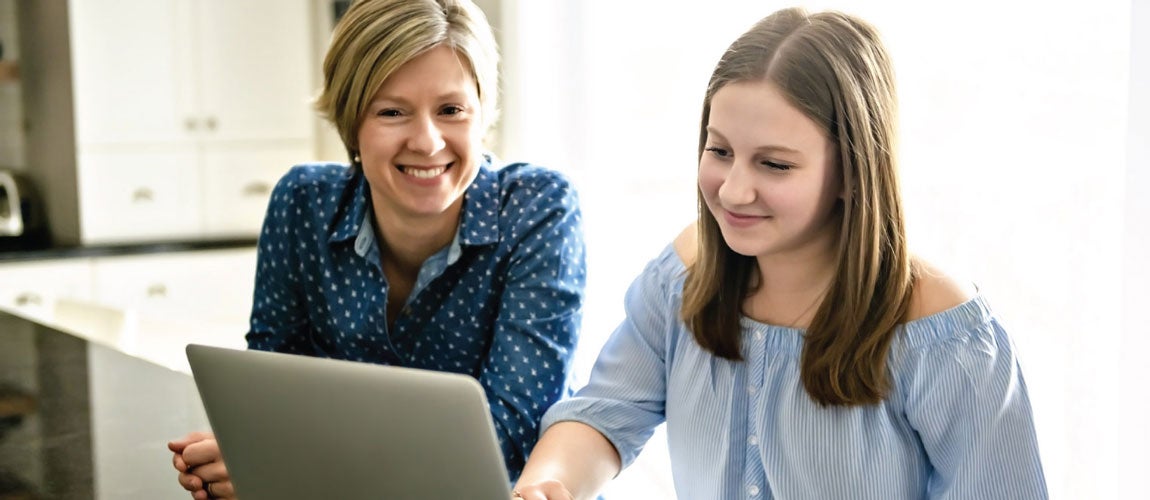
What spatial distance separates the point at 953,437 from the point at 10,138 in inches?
152

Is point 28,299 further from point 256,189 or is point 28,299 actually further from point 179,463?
point 179,463

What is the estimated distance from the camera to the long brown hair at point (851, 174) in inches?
47.7

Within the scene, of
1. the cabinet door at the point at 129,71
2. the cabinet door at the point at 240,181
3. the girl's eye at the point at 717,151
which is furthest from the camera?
the cabinet door at the point at 240,181

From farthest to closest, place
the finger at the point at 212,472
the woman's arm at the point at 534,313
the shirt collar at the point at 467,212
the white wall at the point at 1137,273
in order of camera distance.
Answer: the white wall at the point at 1137,273, the shirt collar at the point at 467,212, the woman's arm at the point at 534,313, the finger at the point at 212,472

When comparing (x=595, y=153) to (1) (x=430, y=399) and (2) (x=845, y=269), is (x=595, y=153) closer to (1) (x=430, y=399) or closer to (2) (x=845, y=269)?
(2) (x=845, y=269)

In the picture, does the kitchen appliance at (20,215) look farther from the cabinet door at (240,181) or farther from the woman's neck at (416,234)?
the woman's neck at (416,234)

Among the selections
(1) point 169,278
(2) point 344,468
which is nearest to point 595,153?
(1) point 169,278

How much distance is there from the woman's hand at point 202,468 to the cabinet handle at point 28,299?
286 cm

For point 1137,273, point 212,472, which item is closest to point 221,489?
point 212,472

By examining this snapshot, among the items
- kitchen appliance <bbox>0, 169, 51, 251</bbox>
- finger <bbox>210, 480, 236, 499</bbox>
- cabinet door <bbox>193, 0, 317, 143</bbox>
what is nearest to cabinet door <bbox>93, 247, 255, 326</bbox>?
kitchen appliance <bbox>0, 169, 51, 251</bbox>

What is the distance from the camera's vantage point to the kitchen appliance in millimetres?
3984

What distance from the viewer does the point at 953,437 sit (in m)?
1.21

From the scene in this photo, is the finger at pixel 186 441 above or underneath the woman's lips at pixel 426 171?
underneath

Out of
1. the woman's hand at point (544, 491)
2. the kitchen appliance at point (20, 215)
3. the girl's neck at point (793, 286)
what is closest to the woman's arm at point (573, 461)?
the woman's hand at point (544, 491)
